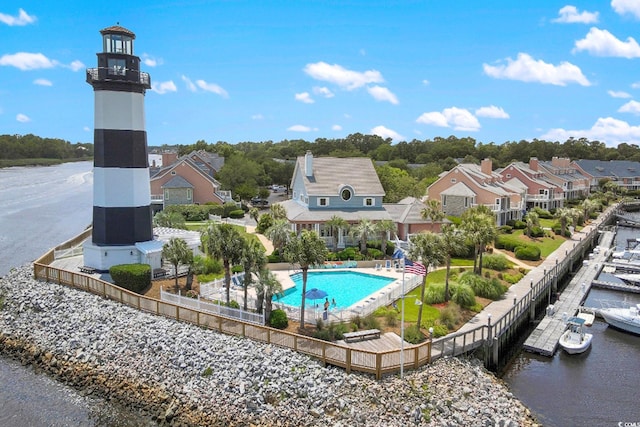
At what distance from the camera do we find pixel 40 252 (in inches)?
1880

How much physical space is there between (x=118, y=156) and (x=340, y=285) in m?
15.8

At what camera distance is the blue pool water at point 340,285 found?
29344 mm

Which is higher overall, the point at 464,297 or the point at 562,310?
the point at 464,297

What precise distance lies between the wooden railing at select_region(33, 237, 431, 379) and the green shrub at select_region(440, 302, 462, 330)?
3996 mm

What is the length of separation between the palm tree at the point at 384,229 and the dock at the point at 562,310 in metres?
12.7

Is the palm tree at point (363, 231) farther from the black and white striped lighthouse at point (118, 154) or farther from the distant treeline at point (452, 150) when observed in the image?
the distant treeline at point (452, 150)

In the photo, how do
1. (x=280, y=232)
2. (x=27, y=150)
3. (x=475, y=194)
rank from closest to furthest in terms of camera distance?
(x=280, y=232) → (x=475, y=194) → (x=27, y=150)

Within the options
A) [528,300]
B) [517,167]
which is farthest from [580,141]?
[528,300]

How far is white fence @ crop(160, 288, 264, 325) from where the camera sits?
2384 cm

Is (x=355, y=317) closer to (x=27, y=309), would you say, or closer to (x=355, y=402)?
(x=355, y=402)

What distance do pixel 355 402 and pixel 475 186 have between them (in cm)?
4569

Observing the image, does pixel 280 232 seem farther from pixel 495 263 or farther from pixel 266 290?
pixel 495 263

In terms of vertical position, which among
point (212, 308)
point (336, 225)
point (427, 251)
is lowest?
point (212, 308)

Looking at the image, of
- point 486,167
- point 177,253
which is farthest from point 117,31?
point 486,167
